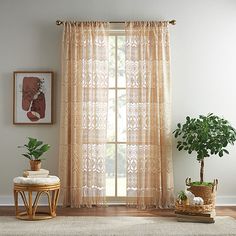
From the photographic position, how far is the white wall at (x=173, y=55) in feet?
20.0

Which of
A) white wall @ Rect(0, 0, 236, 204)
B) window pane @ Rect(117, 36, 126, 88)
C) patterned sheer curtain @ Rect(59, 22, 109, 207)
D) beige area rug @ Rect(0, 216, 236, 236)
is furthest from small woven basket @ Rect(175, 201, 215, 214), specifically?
window pane @ Rect(117, 36, 126, 88)

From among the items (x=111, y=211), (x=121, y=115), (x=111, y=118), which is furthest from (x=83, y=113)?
(x=111, y=211)

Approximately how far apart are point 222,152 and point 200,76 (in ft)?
3.52

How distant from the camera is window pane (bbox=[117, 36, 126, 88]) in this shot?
6.20 m

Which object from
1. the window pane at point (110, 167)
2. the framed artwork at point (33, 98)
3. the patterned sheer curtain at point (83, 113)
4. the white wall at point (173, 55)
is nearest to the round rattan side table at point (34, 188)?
the patterned sheer curtain at point (83, 113)

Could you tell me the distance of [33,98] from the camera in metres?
6.07

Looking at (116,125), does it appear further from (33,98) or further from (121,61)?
(33,98)

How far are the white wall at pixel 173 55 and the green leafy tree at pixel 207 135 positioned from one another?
1.27ft

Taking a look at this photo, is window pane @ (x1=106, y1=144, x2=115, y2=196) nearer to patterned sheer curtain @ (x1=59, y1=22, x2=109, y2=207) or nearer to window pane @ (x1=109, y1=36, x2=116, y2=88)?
patterned sheer curtain @ (x1=59, y1=22, x2=109, y2=207)

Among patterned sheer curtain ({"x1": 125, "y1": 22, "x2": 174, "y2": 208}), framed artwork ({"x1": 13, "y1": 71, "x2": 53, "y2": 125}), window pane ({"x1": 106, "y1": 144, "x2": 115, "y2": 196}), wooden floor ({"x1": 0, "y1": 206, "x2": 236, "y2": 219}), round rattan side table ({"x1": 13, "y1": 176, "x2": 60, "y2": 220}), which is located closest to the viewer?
round rattan side table ({"x1": 13, "y1": 176, "x2": 60, "y2": 220})

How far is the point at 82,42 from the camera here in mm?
6008

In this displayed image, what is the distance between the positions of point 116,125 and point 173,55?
1.15m

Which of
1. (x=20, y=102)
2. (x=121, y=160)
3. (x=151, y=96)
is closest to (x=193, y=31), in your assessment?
(x=151, y=96)

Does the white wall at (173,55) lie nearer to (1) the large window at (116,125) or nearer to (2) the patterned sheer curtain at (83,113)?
(2) the patterned sheer curtain at (83,113)
